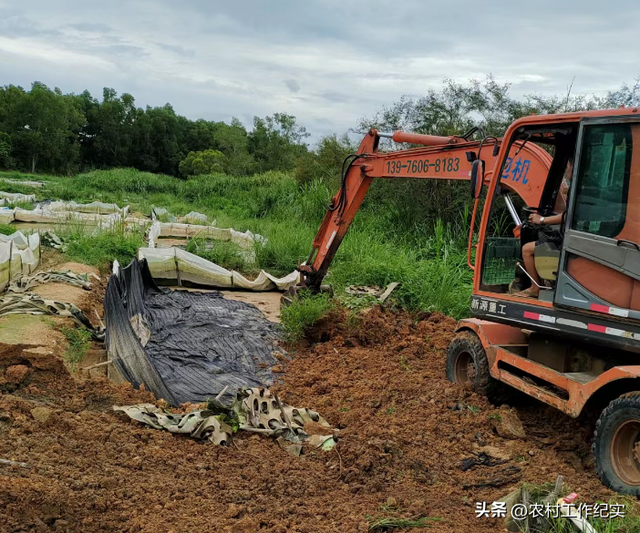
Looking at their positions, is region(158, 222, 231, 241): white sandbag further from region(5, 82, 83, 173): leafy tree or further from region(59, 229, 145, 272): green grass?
region(5, 82, 83, 173): leafy tree

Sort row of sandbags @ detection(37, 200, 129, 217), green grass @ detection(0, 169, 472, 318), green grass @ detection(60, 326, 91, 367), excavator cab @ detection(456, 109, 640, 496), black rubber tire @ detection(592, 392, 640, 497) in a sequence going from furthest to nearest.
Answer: row of sandbags @ detection(37, 200, 129, 217)
green grass @ detection(0, 169, 472, 318)
green grass @ detection(60, 326, 91, 367)
excavator cab @ detection(456, 109, 640, 496)
black rubber tire @ detection(592, 392, 640, 497)

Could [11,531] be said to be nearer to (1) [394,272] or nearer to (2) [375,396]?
(2) [375,396]

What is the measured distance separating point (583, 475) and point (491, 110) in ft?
37.0

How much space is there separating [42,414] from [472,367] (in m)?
3.43

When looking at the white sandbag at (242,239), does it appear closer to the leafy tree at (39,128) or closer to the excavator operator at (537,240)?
the excavator operator at (537,240)

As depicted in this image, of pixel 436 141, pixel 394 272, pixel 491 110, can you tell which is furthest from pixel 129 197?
pixel 436 141

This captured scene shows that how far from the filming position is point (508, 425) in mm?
4434

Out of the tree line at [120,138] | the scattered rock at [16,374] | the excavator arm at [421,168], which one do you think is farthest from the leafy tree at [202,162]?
the scattered rock at [16,374]

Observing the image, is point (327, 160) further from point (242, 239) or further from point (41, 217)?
point (41, 217)

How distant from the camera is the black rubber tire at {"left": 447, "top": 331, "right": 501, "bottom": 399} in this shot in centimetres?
496

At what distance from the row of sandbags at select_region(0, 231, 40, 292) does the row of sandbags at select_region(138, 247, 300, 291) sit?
164 cm

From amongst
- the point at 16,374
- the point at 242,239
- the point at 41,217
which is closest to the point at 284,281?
the point at 242,239

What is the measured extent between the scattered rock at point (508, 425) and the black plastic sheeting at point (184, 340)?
7.57ft

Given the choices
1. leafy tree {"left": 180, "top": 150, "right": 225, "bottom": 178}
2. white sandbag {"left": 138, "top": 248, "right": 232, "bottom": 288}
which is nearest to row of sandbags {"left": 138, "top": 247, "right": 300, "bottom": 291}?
white sandbag {"left": 138, "top": 248, "right": 232, "bottom": 288}
